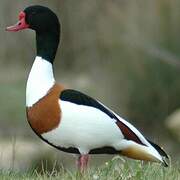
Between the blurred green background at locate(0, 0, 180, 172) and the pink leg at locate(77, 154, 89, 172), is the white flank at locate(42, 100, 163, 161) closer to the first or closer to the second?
the pink leg at locate(77, 154, 89, 172)

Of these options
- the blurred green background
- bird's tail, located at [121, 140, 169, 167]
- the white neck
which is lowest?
the blurred green background

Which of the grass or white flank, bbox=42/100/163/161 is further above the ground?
white flank, bbox=42/100/163/161

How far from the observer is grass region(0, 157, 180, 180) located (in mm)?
5578

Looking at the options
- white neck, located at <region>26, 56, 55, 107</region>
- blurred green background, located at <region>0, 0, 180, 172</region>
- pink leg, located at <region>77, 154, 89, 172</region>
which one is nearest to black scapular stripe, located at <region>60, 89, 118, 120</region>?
white neck, located at <region>26, 56, 55, 107</region>

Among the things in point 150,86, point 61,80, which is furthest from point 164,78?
point 61,80

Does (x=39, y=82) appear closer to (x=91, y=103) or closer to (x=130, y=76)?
(x=91, y=103)

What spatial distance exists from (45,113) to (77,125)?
0.22 meters

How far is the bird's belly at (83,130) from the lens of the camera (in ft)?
18.6

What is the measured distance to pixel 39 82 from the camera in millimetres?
5898

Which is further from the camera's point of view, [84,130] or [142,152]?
[142,152]

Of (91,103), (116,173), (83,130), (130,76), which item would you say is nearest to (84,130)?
(83,130)

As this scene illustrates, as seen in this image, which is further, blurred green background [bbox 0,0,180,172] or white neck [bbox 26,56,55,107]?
blurred green background [bbox 0,0,180,172]

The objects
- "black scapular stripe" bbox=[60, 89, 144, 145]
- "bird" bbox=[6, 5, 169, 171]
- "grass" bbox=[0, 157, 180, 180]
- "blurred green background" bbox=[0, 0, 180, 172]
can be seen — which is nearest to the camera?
"grass" bbox=[0, 157, 180, 180]

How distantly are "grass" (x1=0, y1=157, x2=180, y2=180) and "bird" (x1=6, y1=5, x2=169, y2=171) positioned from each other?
3.5 inches
